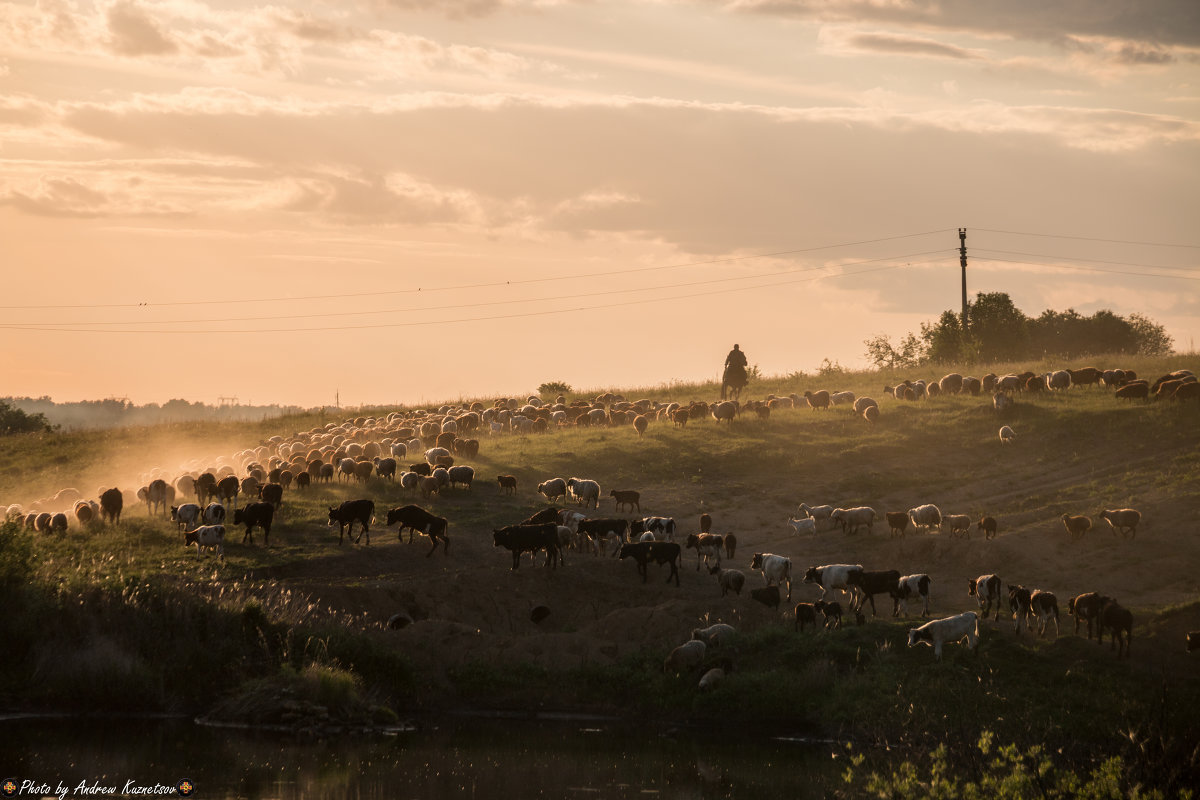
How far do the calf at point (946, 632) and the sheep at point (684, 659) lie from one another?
193 inches

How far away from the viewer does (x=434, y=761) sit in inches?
944

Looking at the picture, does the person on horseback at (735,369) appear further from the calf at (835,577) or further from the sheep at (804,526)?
the calf at (835,577)

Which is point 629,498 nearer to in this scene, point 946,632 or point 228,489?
point 228,489

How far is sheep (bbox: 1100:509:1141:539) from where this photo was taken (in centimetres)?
3653

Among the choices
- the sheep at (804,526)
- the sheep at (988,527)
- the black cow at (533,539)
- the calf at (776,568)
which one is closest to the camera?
the calf at (776,568)

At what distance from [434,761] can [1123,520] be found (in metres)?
22.9

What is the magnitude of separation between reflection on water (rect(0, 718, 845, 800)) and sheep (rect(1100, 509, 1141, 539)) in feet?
49.9

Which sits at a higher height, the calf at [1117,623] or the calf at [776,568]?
the calf at [776,568]

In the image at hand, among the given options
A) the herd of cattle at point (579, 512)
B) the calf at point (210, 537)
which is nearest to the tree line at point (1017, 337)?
the herd of cattle at point (579, 512)

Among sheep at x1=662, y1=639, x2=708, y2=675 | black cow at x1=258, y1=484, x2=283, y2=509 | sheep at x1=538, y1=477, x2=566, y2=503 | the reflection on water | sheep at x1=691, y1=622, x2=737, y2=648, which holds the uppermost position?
black cow at x1=258, y1=484, x2=283, y2=509

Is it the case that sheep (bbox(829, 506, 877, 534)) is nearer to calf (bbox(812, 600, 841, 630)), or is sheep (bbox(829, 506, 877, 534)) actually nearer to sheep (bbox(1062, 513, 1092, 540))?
sheep (bbox(1062, 513, 1092, 540))

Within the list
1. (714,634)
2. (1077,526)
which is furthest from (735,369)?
(714,634)

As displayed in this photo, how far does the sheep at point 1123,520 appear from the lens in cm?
3653

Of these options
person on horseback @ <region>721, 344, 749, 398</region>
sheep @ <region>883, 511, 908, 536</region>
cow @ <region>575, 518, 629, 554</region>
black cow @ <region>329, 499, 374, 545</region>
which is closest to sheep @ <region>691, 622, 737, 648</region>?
cow @ <region>575, 518, 629, 554</region>
